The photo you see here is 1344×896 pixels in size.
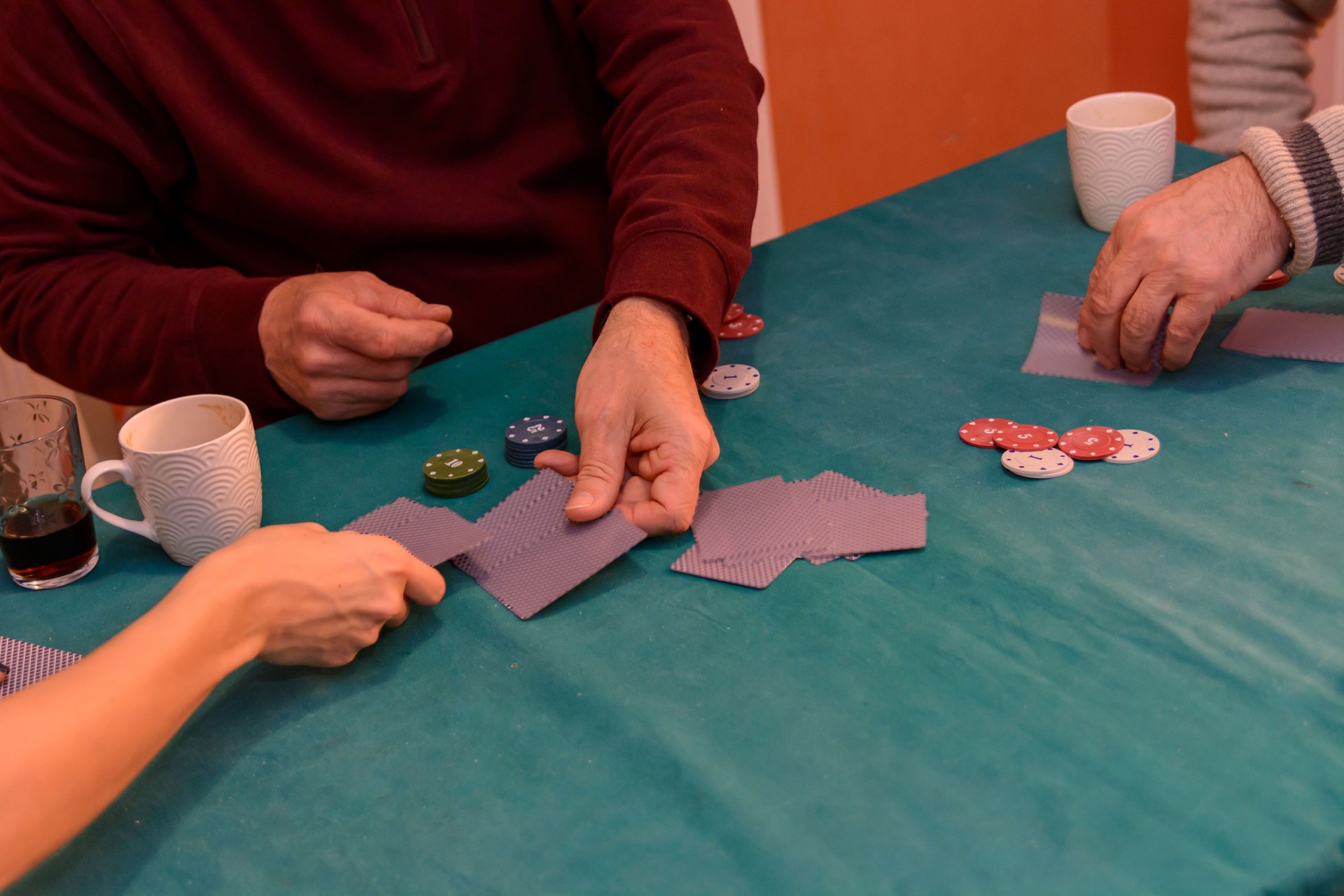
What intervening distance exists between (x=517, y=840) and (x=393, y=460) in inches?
25.2

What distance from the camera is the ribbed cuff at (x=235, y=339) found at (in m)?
1.40

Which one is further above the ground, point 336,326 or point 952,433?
point 336,326

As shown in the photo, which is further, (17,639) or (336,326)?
(336,326)

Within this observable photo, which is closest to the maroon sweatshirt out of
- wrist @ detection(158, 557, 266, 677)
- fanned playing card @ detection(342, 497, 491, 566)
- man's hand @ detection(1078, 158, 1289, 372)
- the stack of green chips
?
the stack of green chips

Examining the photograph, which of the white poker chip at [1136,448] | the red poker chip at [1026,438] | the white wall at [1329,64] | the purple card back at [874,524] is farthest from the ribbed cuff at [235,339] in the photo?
the white wall at [1329,64]

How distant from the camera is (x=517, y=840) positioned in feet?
2.52

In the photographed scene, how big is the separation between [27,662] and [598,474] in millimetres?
579

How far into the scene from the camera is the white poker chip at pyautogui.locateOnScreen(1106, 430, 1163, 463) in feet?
3.53

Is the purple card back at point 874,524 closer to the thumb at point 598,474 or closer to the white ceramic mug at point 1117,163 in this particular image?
the thumb at point 598,474

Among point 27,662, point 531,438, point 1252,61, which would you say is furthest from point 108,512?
point 1252,61

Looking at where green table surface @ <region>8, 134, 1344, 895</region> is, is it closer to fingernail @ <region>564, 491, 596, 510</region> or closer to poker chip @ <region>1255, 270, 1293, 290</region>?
fingernail @ <region>564, 491, 596, 510</region>

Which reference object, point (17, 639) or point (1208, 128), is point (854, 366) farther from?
point (1208, 128)

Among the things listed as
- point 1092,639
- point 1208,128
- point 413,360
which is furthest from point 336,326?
point 1208,128

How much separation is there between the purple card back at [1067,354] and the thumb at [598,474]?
516 millimetres
